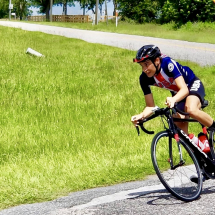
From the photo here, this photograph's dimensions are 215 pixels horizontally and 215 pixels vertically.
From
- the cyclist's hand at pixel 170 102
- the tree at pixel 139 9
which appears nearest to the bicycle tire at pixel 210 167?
the cyclist's hand at pixel 170 102

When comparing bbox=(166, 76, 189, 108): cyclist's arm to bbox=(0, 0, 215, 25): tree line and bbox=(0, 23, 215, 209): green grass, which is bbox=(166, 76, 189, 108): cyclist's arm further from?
Answer: bbox=(0, 0, 215, 25): tree line

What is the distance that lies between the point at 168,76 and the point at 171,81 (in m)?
0.10

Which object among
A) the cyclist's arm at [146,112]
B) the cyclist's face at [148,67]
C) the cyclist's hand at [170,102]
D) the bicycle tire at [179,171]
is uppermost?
the cyclist's face at [148,67]

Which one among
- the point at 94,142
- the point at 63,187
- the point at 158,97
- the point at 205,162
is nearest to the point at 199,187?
the point at 205,162

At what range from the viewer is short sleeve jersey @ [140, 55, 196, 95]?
507 centimetres

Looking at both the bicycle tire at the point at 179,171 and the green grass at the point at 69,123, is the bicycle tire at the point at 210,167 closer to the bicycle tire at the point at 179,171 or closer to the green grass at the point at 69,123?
the bicycle tire at the point at 179,171

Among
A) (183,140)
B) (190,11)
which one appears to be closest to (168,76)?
(183,140)

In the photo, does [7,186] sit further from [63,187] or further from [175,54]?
[175,54]

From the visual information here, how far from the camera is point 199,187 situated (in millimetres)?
4926

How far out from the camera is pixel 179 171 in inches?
205

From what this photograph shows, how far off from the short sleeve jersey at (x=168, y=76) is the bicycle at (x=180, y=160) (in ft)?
1.08

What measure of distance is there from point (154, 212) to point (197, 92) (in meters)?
1.43

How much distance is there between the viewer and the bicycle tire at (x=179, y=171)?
4.84 m

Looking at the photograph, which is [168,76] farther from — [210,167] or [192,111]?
[210,167]
